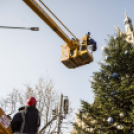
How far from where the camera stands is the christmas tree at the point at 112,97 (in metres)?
7.92

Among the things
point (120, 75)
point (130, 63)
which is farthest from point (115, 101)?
point (130, 63)

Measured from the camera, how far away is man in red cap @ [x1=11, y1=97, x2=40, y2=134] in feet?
9.47

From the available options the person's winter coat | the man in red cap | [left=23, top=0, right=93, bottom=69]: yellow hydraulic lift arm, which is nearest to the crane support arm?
[left=23, top=0, right=93, bottom=69]: yellow hydraulic lift arm

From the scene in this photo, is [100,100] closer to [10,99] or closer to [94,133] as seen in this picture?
[94,133]

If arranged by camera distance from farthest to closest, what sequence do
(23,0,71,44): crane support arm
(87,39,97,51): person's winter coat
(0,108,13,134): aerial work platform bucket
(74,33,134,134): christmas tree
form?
(87,39,97,51): person's winter coat
(23,0,71,44): crane support arm
(74,33,134,134): christmas tree
(0,108,13,134): aerial work platform bucket

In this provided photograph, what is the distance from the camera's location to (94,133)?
26.2ft

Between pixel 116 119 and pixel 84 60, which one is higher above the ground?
pixel 84 60

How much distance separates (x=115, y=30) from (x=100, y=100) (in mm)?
5424

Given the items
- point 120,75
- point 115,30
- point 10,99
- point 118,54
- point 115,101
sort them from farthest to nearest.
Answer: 1. point 10,99
2. point 115,30
3. point 118,54
4. point 120,75
5. point 115,101

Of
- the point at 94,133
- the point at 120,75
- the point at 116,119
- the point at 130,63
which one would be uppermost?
the point at 130,63

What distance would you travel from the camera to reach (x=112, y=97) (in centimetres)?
862

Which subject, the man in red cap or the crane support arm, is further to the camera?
the crane support arm

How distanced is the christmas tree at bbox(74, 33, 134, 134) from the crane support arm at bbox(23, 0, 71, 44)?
174 inches

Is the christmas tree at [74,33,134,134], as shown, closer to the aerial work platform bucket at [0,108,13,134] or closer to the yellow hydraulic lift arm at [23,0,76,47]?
the yellow hydraulic lift arm at [23,0,76,47]
